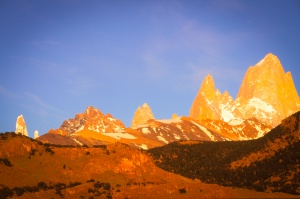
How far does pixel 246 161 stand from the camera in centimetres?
11238

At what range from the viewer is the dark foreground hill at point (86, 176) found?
57.8 metres

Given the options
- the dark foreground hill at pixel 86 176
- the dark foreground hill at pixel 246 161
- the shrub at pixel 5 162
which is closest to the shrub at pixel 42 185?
the dark foreground hill at pixel 86 176

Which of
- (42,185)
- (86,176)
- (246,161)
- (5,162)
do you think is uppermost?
(246,161)

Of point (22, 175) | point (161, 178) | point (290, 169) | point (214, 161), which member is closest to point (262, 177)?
point (290, 169)

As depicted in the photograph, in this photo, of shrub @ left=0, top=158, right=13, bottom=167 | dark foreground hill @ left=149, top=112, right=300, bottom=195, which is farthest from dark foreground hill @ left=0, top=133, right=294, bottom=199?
dark foreground hill @ left=149, top=112, right=300, bottom=195

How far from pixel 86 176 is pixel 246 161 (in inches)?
2296

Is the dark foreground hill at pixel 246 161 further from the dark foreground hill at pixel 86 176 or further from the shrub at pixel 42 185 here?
the shrub at pixel 42 185

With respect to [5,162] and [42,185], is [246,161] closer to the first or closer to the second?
[42,185]

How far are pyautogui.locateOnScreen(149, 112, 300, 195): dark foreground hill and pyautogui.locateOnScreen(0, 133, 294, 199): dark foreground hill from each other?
17.2 m

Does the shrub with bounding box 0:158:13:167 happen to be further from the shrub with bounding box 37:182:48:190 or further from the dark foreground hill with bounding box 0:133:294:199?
the shrub with bounding box 37:182:48:190

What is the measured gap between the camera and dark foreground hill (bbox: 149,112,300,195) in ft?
274

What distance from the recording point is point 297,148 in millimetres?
98875

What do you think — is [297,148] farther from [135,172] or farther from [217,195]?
[217,195]

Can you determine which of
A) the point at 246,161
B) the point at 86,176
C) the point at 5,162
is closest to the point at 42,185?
the point at 5,162
